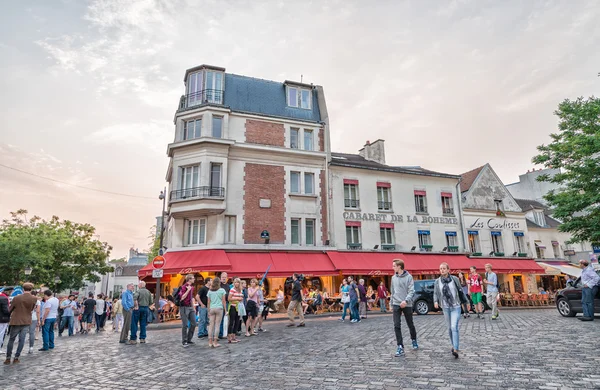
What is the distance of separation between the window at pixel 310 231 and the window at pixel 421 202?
8597mm

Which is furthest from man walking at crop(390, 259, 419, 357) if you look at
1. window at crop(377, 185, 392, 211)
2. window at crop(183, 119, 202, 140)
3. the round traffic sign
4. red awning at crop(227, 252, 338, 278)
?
window at crop(377, 185, 392, 211)

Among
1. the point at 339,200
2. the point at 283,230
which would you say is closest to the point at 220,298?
the point at 283,230

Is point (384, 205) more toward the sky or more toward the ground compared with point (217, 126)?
more toward the ground

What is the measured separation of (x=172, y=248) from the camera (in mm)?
20969

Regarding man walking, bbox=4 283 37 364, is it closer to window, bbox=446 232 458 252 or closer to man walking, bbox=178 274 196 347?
man walking, bbox=178 274 196 347

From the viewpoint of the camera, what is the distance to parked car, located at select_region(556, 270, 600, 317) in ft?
37.8

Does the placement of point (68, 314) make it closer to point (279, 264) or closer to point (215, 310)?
point (215, 310)

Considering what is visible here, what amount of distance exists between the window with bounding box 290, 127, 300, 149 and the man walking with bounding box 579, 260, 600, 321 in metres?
16.8

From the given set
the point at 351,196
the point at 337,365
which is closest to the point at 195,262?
the point at 351,196

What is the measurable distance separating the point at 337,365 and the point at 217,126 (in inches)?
726

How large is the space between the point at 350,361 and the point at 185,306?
519 cm

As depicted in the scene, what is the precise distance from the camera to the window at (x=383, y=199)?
25.1 metres

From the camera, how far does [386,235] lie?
24688 millimetres

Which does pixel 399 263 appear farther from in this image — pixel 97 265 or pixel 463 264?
pixel 97 265
